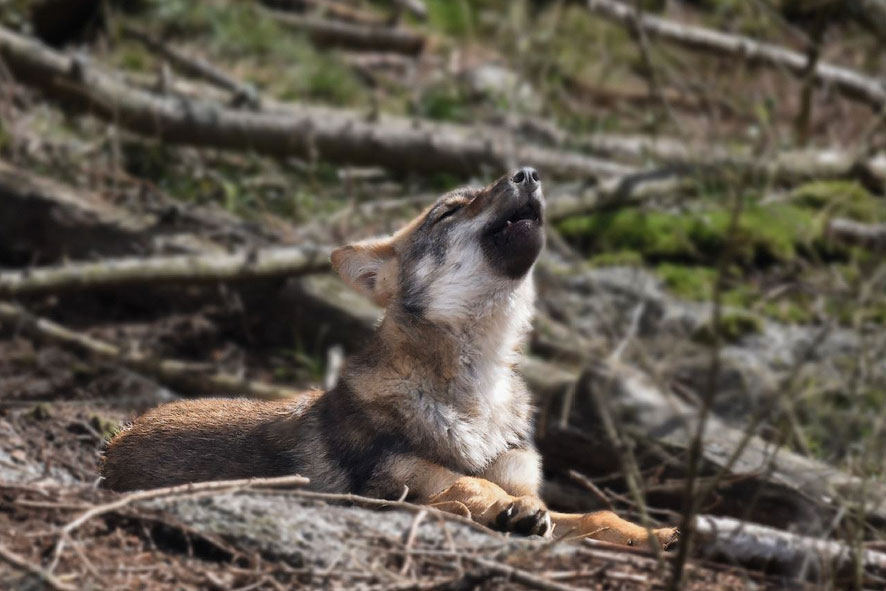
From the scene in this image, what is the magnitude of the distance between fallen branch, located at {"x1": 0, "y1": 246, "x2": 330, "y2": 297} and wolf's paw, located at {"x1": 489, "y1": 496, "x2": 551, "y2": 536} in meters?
4.69

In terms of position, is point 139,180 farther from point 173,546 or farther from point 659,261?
point 173,546

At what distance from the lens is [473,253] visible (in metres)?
5.71

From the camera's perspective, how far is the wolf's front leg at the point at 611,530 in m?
4.70

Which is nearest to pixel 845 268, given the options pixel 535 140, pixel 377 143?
pixel 535 140

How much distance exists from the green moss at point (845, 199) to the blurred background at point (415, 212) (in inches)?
1.8

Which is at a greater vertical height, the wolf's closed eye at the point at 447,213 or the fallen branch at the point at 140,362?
the wolf's closed eye at the point at 447,213

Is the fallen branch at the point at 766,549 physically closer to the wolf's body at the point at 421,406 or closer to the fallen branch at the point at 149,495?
the wolf's body at the point at 421,406

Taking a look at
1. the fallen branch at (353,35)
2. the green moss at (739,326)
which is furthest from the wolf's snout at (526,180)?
the fallen branch at (353,35)

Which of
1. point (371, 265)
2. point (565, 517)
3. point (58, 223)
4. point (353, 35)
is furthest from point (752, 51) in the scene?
point (565, 517)

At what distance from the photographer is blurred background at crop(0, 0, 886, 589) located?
22.3 ft

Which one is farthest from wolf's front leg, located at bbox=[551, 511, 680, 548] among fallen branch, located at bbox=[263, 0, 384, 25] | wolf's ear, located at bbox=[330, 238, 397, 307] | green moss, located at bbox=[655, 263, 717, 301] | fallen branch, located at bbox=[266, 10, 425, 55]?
fallen branch, located at bbox=[263, 0, 384, 25]

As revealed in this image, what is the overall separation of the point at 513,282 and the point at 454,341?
17.6 inches

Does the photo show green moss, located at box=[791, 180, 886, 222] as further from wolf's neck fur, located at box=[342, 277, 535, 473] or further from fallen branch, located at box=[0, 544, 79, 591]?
fallen branch, located at box=[0, 544, 79, 591]

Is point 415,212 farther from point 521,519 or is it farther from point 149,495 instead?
point 149,495
